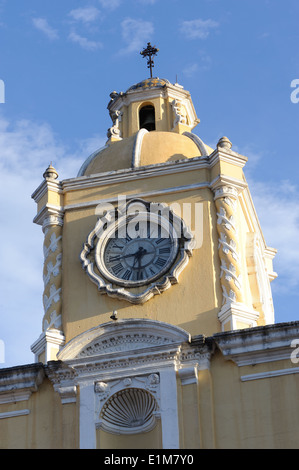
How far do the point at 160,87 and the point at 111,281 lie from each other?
20.0ft

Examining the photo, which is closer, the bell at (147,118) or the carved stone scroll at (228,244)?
the carved stone scroll at (228,244)

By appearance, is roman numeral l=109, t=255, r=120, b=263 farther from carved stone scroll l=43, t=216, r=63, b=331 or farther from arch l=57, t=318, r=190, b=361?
arch l=57, t=318, r=190, b=361

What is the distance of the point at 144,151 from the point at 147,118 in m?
2.49

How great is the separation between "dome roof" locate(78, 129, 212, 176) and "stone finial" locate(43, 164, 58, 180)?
32.4 inches

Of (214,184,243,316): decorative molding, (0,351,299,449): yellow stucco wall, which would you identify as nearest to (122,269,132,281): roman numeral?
(214,184,243,316): decorative molding

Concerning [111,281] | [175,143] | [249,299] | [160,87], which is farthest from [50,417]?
[160,87]

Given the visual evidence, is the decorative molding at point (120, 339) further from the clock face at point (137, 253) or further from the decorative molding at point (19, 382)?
the clock face at point (137, 253)

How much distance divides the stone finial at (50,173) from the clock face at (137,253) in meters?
2.03

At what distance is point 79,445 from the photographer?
73.0 feet

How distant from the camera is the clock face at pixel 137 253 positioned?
2419cm

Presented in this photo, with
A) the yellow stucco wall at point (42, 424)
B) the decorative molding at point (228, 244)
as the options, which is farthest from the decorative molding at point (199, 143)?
the yellow stucco wall at point (42, 424)

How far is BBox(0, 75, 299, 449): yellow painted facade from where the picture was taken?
22203 mm
